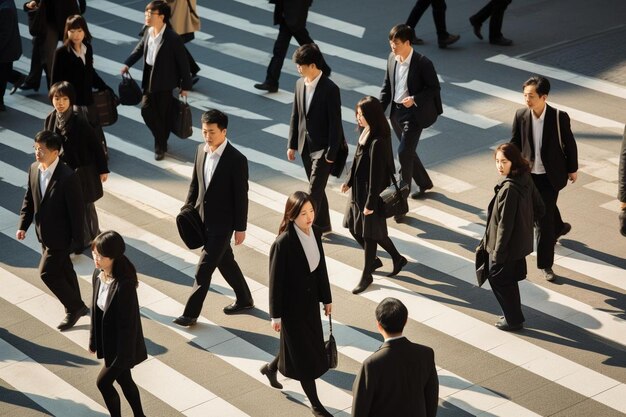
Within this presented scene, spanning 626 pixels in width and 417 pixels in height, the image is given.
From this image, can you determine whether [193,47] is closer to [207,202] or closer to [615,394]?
[207,202]

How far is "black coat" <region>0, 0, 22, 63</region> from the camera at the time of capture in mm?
17547

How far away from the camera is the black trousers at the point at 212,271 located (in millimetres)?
10953

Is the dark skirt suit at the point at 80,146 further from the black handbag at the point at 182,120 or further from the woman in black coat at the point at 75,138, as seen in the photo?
the black handbag at the point at 182,120

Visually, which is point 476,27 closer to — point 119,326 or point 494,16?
point 494,16

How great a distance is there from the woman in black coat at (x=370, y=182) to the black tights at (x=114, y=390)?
3.19 m

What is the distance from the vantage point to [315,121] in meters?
12.5

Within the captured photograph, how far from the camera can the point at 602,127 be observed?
1606 cm

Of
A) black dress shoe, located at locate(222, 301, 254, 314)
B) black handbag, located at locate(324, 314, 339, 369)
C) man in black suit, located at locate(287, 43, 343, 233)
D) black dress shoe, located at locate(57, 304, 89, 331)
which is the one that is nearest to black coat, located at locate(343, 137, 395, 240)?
man in black suit, located at locate(287, 43, 343, 233)

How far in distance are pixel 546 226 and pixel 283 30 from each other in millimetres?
7256

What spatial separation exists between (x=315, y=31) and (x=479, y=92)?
4237 millimetres

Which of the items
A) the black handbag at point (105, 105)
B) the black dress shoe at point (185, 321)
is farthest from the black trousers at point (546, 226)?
the black handbag at point (105, 105)

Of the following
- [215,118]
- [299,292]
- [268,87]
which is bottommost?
[268,87]

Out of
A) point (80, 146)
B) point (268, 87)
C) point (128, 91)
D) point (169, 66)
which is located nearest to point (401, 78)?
point (169, 66)

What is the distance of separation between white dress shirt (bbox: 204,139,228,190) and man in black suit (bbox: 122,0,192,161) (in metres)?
4.33
